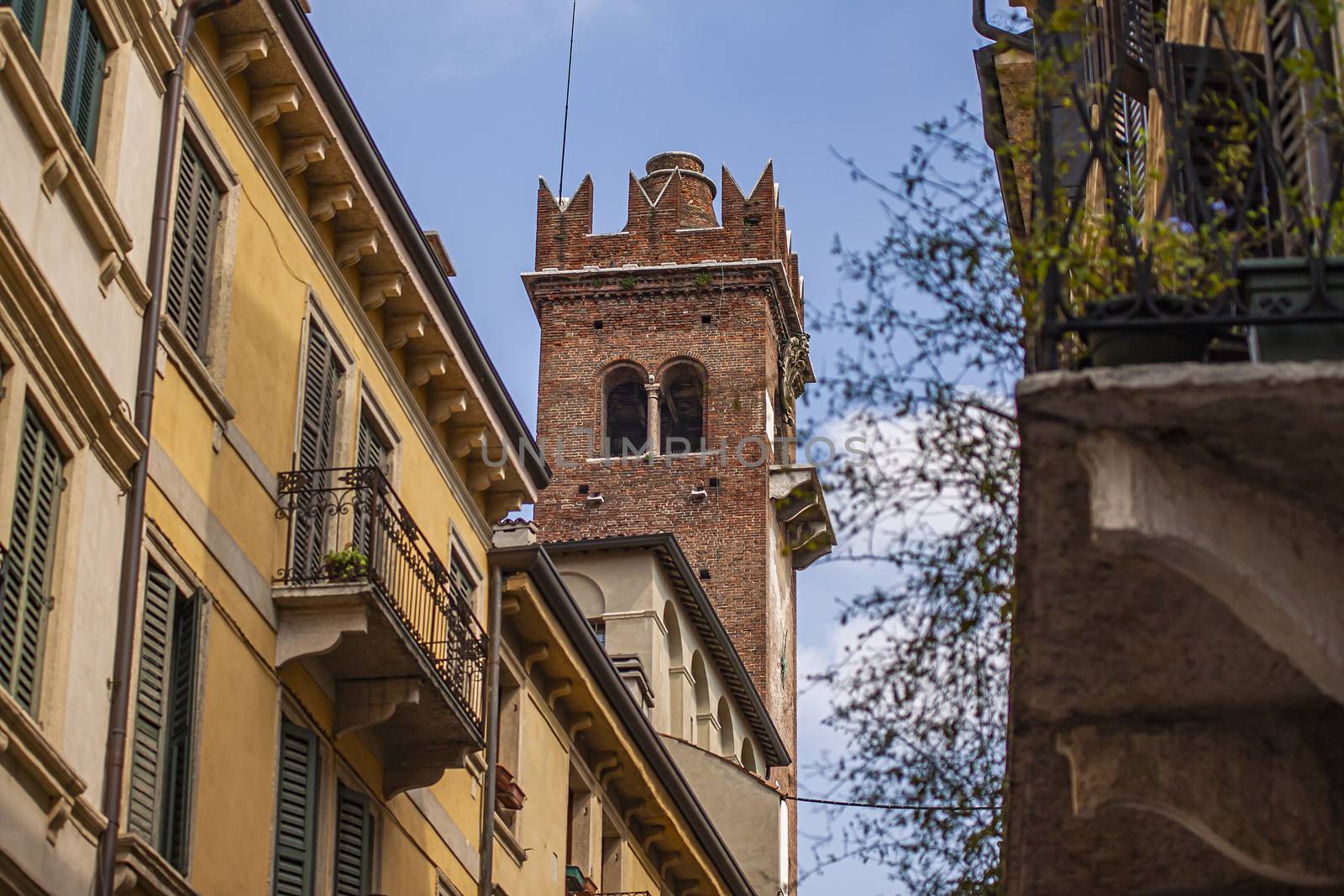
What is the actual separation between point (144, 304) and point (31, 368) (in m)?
1.73

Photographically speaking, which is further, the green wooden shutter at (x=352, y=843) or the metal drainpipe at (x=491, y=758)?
the metal drainpipe at (x=491, y=758)

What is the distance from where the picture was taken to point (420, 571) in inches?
605

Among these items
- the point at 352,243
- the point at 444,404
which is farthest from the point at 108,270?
the point at 444,404

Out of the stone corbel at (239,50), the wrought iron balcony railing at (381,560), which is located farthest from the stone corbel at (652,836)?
the stone corbel at (239,50)

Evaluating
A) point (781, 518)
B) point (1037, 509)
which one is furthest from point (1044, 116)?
point (781, 518)

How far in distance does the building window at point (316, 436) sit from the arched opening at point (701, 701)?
16.4m

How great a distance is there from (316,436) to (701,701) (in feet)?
57.0

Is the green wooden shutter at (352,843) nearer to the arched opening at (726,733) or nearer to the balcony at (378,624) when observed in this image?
the balcony at (378,624)

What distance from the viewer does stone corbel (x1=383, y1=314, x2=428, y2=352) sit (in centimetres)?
1680

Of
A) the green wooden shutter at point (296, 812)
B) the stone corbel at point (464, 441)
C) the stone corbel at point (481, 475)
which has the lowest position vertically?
the green wooden shutter at point (296, 812)

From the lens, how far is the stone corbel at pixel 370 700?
48.2ft

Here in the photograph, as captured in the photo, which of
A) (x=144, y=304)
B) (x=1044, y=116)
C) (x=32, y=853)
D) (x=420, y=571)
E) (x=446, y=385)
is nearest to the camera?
(x=1044, y=116)

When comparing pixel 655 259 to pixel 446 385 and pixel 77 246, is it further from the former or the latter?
pixel 77 246

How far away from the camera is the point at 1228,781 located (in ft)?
21.5
